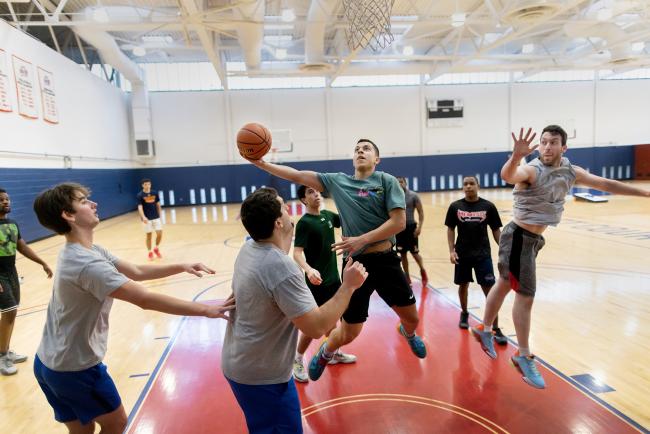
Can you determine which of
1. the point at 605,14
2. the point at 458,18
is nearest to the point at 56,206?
the point at 458,18

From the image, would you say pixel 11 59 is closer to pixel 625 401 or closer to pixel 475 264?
pixel 475 264

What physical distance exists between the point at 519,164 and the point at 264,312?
2.19 meters

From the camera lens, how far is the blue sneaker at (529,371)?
3.23m

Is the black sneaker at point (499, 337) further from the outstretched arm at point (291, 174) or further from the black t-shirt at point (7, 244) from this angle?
the black t-shirt at point (7, 244)

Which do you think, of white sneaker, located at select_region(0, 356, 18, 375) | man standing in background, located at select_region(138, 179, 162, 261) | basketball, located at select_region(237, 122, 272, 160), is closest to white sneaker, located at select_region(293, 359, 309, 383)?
basketball, located at select_region(237, 122, 272, 160)

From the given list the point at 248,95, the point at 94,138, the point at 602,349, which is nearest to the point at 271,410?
the point at 602,349

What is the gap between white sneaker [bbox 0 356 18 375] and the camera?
13.0 feet

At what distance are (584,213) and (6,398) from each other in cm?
1534

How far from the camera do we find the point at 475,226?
462cm

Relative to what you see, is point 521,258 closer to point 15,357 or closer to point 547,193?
point 547,193

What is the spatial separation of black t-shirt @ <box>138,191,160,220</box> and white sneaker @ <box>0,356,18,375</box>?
559 cm

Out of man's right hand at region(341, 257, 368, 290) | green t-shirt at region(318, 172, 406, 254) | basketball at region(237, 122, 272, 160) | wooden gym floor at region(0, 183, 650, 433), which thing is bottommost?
wooden gym floor at region(0, 183, 650, 433)

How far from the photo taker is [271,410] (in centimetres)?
199

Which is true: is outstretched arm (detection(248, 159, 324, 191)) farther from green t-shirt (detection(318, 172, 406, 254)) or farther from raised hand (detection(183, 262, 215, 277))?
raised hand (detection(183, 262, 215, 277))
